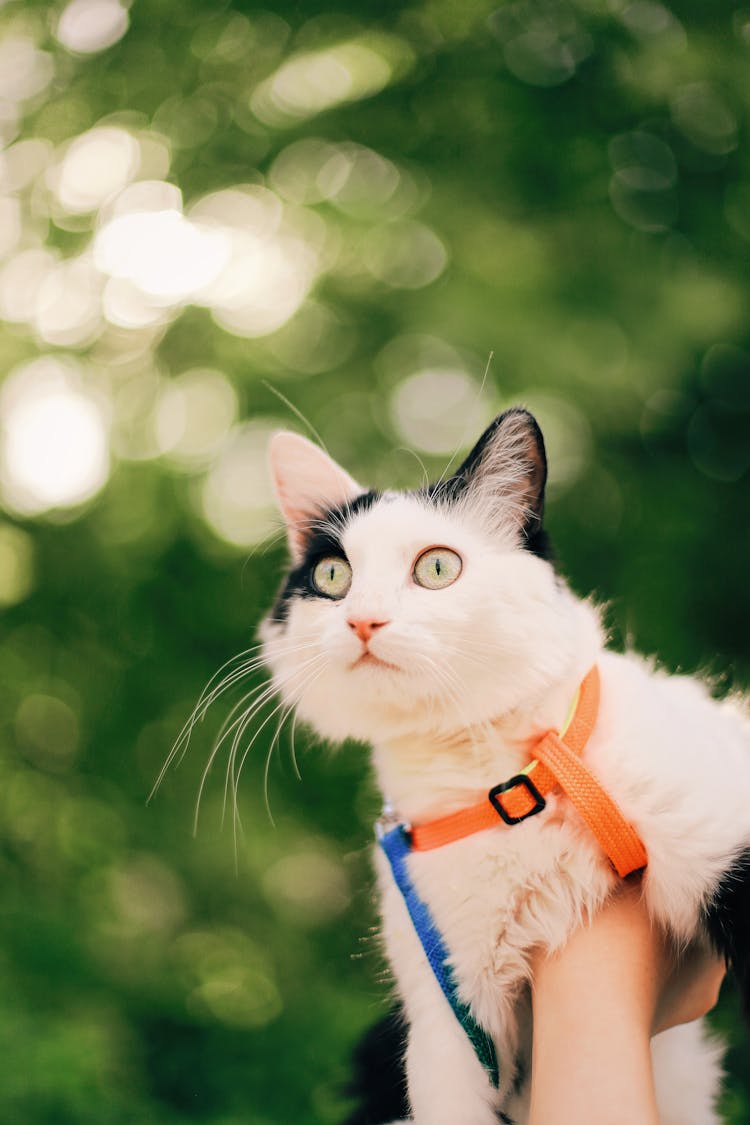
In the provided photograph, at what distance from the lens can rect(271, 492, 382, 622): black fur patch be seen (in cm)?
126

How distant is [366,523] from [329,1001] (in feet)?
6.52

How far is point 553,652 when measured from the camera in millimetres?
1113

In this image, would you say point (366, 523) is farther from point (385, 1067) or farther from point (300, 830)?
point (300, 830)

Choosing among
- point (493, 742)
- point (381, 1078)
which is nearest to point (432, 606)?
point (493, 742)

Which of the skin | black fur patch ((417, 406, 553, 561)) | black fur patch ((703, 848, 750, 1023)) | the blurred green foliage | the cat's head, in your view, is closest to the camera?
the skin

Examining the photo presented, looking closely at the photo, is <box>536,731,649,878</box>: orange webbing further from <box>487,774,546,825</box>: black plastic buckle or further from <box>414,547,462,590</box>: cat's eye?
<box>414,547,462,590</box>: cat's eye

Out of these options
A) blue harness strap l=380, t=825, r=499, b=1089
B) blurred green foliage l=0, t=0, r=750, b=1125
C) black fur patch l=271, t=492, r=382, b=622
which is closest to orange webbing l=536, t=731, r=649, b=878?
blue harness strap l=380, t=825, r=499, b=1089

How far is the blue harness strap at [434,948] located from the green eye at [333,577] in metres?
0.34

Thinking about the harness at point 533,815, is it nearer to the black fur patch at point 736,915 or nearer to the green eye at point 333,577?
the black fur patch at point 736,915

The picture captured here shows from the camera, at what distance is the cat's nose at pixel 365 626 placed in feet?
3.47

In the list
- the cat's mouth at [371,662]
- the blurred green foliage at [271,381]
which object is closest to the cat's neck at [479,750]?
the cat's mouth at [371,662]

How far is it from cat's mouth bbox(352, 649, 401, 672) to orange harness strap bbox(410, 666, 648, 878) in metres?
0.20

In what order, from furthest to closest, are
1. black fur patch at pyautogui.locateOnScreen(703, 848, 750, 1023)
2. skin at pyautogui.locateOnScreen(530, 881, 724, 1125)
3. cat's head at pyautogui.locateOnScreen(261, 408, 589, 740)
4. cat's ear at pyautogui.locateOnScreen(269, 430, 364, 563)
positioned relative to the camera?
1. cat's ear at pyautogui.locateOnScreen(269, 430, 364, 563)
2. cat's head at pyautogui.locateOnScreen(261, 408, 589, 740)
3. black fur patch at pyautogui.locateOnScreen(703, 848, 750, 1023)
4. skin at pyautogui.locateOnScreen(530, 881, 724, 1125)

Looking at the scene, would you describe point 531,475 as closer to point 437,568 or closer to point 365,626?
point 437,568
